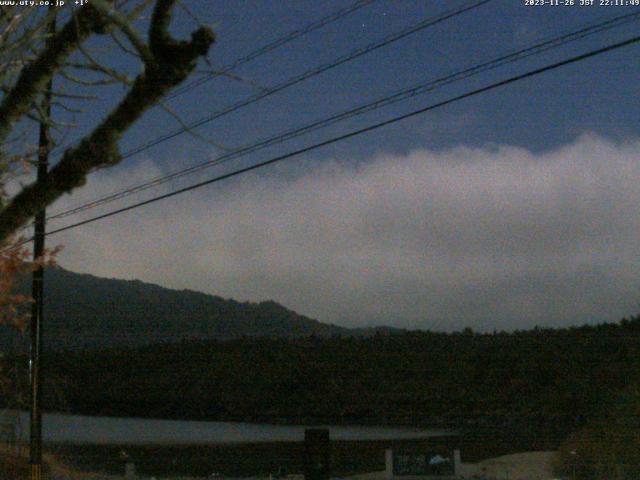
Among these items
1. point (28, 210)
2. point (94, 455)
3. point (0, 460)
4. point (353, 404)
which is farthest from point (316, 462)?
point (353, 404)

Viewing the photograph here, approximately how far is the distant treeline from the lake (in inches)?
62.0

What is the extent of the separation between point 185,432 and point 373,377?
10.6 m

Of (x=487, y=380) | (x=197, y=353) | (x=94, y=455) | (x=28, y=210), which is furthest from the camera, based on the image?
(x=197, y=353)

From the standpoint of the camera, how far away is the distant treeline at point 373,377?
40344 millimetres

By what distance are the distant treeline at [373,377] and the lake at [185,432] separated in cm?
158

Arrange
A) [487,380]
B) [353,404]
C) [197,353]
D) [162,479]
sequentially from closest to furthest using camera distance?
1. [162,479]
2. [487,380]
3. [353,404]
4. [197,353]

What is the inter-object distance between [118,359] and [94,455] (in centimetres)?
2152

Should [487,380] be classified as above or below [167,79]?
below

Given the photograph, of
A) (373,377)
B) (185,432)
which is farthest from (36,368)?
(373,377)

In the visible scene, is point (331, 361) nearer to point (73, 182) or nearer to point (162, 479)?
point (162, 479)

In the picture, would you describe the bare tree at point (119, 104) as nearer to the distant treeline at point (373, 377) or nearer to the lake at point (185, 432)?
the distant treeline at point (373, 377)

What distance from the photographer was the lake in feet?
147

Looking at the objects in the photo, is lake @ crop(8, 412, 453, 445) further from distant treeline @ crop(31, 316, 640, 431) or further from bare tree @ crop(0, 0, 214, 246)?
bare tree @ crop(0, 0, 214, 246)

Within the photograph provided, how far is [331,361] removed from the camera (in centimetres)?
5641
